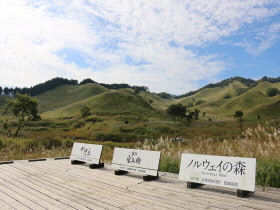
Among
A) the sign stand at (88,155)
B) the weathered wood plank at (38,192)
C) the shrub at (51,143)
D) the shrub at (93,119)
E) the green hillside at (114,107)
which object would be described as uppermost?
the green hillside at (114,107)

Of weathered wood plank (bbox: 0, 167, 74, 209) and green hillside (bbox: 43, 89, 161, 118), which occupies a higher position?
green hillside (bbox: 43, 89, 161, 118)

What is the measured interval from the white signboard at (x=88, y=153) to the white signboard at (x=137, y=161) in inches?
37.9

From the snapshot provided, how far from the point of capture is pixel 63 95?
502 ft

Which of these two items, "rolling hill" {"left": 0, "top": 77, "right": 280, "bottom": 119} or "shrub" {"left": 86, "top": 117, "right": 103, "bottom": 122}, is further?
"rolling hill" {"left": 0, "top": 77, "right": 280, "bottom": 119}

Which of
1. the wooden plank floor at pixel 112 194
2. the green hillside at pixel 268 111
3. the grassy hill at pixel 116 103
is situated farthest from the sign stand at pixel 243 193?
the green hillside at pixel 268 111

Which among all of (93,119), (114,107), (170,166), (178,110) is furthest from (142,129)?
(114,107)

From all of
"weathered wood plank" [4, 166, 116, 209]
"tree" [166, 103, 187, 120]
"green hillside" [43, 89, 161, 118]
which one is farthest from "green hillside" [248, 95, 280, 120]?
"weathered wood plank" [4, 166, 116, 209]

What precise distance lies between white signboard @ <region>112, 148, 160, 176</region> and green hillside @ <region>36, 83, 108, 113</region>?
Result: 124470 millimetres

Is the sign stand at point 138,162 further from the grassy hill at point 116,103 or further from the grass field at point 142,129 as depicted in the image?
the grassy hill at point 116,103

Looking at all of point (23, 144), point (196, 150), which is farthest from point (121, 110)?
point (196, 150)

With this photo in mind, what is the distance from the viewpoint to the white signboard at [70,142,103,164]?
23.8 feet

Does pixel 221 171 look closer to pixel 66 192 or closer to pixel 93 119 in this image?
pixel 66 192

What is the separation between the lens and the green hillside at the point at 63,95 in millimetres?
131125

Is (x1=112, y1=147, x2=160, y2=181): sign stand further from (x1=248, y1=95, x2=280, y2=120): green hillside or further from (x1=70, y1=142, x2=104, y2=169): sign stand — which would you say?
(x1=248, y1=95, x2=280, y2=120): green hillside
